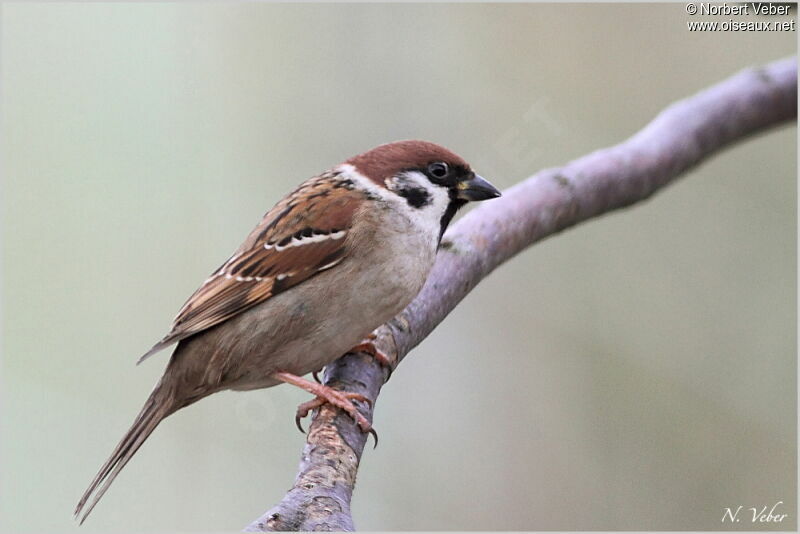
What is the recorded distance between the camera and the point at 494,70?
17.7 feet

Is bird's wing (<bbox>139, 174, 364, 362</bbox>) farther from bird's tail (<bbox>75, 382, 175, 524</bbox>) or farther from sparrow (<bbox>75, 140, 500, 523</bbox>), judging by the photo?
bird's tail (<bbox>75, 382, 175, 524</bbox>)

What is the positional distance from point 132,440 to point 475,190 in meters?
1.39

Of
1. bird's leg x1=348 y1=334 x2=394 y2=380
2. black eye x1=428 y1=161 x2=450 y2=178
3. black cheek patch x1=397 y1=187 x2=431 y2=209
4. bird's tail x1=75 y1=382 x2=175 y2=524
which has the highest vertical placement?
black eye x1=428 y1=161 x2=450 y2=178

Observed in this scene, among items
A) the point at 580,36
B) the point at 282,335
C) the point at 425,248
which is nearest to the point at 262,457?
the point at 282,335

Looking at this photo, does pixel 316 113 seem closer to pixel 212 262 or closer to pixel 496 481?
pixel 212 262

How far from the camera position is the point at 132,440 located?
284cm

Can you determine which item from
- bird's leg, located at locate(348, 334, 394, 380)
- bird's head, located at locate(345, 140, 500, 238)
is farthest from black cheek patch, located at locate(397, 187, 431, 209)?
bird's leg, located at locate(348, 334, 394, 380)

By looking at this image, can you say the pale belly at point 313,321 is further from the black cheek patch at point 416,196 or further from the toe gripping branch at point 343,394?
the black cheek patch at point 416,196

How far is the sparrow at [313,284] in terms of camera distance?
291 centimetres

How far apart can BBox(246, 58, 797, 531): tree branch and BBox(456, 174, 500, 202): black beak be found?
0.13m

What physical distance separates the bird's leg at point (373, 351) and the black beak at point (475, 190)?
23.2 inches

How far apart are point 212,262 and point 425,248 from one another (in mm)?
1739

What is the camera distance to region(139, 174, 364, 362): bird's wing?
3002mm

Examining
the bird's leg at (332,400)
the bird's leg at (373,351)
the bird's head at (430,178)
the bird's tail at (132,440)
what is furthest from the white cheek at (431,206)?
the bird's tail at (132,440)
